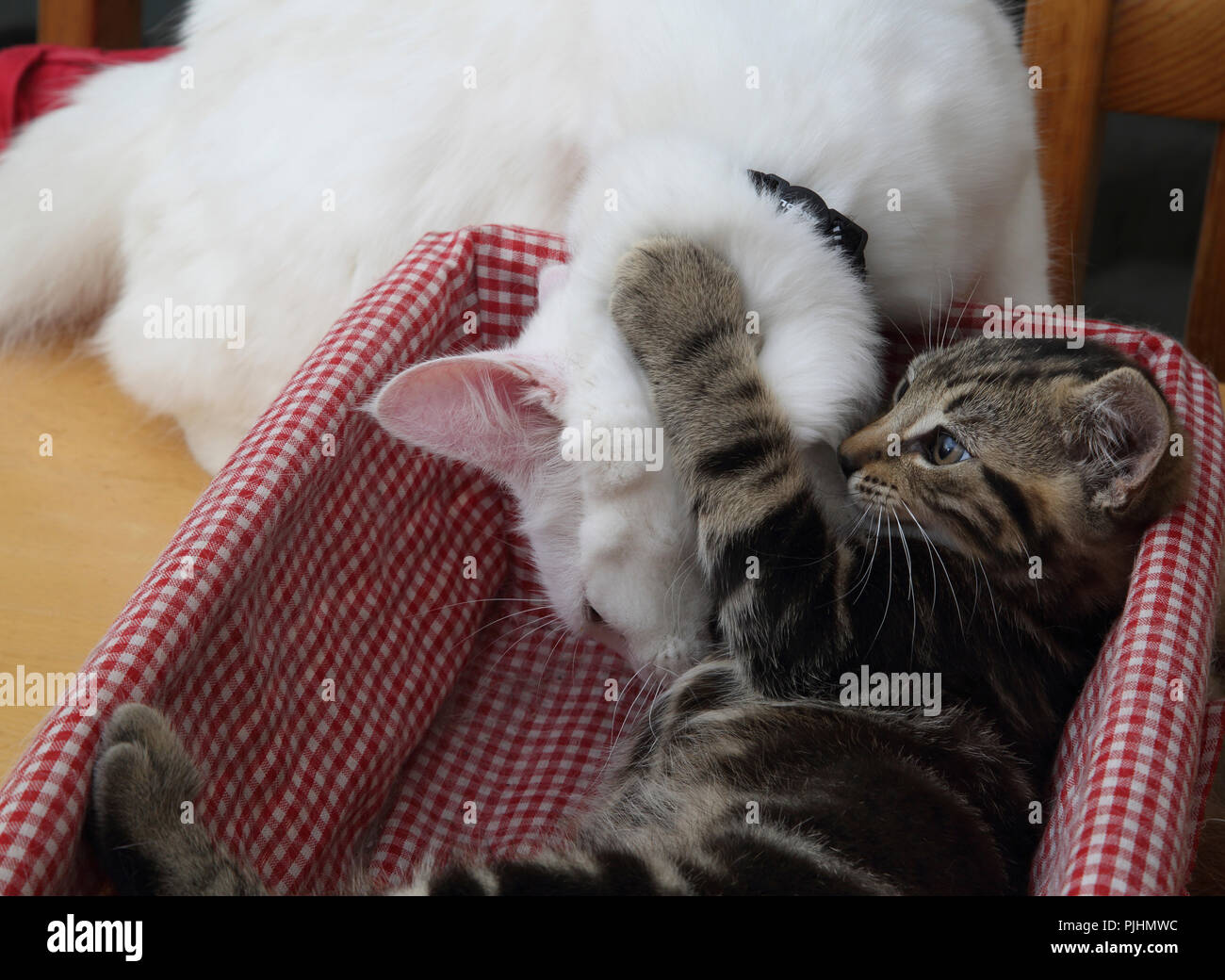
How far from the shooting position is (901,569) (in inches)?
33.7

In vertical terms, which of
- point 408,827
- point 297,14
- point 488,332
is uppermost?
point 297,14

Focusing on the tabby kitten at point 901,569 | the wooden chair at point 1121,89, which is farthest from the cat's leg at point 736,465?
the wooden chair at point 1121,89

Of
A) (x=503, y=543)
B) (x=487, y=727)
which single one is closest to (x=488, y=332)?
(x=503, y=543)

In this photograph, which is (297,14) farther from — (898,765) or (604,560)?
(898,765)

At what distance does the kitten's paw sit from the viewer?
2.00 ft

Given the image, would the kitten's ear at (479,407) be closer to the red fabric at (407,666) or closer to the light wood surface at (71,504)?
the red fabric at (407,666)

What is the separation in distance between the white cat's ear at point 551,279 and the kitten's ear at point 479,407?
0.12 metres

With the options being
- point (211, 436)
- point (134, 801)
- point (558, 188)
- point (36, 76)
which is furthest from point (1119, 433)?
point (36, 76)

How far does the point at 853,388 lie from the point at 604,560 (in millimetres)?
226

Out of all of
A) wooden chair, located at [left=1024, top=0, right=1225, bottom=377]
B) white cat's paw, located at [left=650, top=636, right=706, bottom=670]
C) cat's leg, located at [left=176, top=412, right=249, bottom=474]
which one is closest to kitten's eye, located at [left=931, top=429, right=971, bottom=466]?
white cat's paw, located at [left=650, top=636, right=706, bottom=670]

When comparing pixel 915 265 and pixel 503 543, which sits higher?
pixel 915 265

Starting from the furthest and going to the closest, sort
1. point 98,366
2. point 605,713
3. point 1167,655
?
point 98,366, point 605,713, point 1167,655

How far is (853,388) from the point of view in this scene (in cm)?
83

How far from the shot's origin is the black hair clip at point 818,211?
0.86 meters
